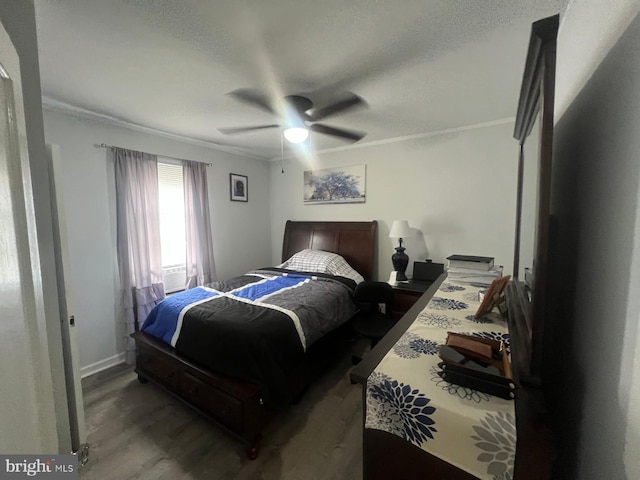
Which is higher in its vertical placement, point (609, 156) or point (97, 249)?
point (609, 156)

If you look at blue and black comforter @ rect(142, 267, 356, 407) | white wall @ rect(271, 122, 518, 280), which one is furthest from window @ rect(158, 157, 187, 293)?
white wall @ rect(271, 122, 518, 280)

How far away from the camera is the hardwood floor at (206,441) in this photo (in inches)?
59.6

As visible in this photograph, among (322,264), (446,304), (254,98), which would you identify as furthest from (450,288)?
(322,264)

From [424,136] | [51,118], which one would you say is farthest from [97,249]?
[424,136]

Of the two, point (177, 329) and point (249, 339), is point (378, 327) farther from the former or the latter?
point (177, 329)

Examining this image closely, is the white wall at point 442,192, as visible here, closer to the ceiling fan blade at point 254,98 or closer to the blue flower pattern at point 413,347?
the ceiling fan blade at point 254,98

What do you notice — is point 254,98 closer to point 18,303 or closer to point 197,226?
point 18,303

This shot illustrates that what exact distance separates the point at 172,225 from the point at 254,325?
2.00 m

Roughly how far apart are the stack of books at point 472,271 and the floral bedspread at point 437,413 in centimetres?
74

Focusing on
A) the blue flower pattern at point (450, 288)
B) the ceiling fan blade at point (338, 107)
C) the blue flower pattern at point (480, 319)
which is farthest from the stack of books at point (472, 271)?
the ceiling fan blade at point (338, 107)

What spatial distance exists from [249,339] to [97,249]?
1.95 meters

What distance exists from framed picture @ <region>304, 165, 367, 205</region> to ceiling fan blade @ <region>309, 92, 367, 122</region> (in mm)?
1336

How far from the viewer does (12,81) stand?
2.27 ft

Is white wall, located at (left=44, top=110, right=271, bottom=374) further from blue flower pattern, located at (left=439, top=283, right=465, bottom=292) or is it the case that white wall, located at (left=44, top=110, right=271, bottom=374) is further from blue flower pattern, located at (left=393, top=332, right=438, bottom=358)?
blue flower pattern, located at (left=439, top=283, right=465, bottom=292)
